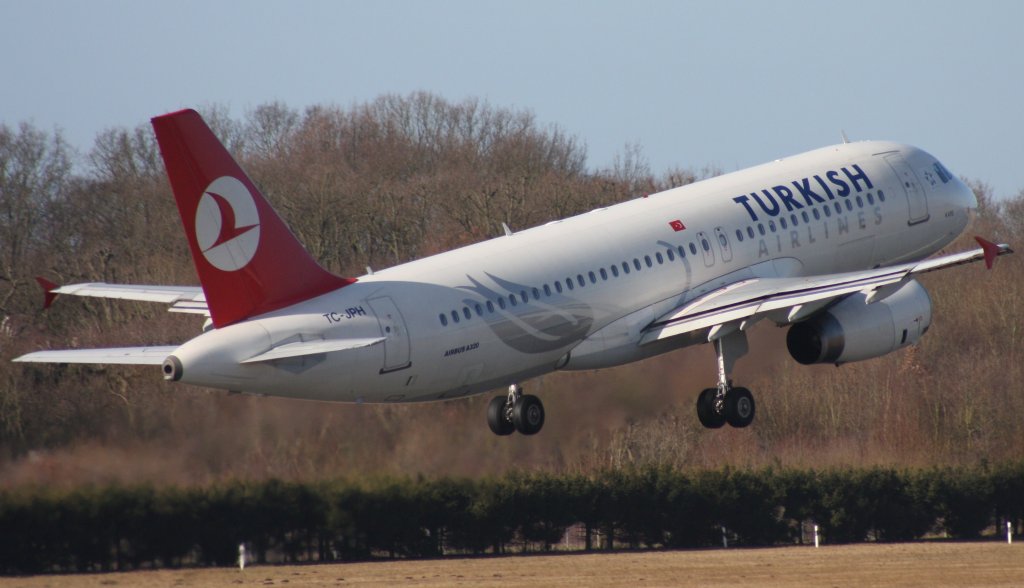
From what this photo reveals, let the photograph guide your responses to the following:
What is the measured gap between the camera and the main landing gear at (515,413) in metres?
41.8

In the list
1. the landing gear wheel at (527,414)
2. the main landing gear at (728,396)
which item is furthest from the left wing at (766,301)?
the landing gear wheel at (527,414)

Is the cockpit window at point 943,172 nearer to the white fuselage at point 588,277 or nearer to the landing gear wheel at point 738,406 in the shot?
the white fuselage at point 588,277

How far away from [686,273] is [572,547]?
2039 centimetres

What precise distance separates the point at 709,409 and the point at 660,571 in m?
12.2

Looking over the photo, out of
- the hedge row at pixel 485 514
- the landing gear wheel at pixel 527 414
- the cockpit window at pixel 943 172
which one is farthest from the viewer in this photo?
the cockpit window at pixel 943 172

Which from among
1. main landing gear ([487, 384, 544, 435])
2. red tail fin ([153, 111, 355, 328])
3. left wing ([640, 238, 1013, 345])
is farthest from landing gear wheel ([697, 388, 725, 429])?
red tail fin ([153, 111, 355, 328])

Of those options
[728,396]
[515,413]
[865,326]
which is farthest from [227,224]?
[865,326]

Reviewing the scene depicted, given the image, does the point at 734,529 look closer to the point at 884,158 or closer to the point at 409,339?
the point at 884,158

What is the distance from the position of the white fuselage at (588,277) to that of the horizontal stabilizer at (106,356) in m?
1.15

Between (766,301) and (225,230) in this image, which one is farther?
(766,301)

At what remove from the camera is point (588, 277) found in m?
40.1

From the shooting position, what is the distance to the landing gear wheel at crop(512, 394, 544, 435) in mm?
41781

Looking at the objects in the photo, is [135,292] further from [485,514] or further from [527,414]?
[485,514]

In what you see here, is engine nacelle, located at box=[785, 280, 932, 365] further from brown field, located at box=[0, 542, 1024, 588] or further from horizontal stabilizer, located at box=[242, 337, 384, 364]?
horizontal stabilizer, located at box=[242, 337, 384, 364]
